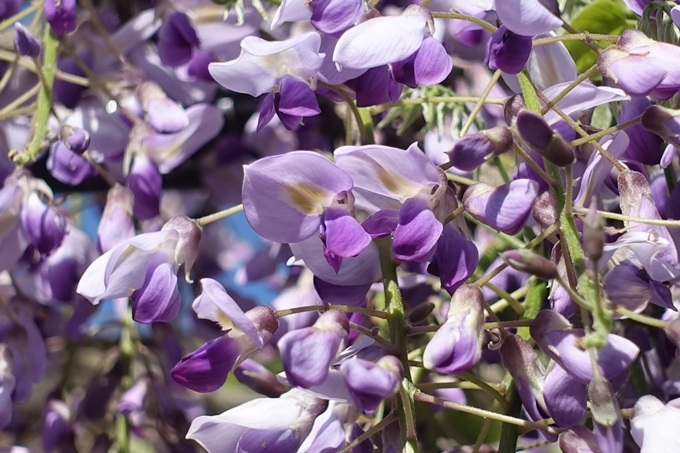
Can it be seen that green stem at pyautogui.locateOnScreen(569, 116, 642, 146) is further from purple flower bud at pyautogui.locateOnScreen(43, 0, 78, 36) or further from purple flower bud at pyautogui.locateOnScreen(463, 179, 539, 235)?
Answer: purple flower bud at pyautogui.locateOnScreen(43, 0, 78, 36)

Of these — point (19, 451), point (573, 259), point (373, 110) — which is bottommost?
point (19, 451)

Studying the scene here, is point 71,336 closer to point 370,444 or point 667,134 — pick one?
point 370,444

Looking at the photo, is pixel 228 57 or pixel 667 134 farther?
pixel 228 57

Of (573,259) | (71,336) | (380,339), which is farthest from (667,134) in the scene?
(71,336)

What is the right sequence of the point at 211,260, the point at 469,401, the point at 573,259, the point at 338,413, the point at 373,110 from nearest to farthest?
the point at 573,259 → the point at 338,413 → the point at 373,110 → the point at 469,401 → the point at 211,260

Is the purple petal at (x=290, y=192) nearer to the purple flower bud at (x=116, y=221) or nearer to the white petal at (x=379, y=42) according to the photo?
the white petal at (x=379, y=42)
